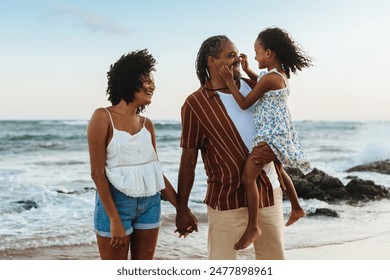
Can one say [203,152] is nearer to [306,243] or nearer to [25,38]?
[306,243]

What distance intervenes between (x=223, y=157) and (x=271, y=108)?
0.40 meters

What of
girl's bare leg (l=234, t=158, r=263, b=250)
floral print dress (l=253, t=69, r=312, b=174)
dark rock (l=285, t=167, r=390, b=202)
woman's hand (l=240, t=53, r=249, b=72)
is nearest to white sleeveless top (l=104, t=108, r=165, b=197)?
girl's bare leg (l=234, t=158, r=263, b=250)

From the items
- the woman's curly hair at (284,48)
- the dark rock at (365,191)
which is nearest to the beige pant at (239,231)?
the woman's curly hair at (284,48)

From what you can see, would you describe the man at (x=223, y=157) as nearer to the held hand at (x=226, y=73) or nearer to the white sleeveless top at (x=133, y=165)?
the held hand at (x=226, y=73)

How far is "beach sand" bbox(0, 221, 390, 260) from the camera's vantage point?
4.99 meters

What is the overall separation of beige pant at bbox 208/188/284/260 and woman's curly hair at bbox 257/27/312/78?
754 millimetres

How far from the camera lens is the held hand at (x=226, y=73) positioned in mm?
2670

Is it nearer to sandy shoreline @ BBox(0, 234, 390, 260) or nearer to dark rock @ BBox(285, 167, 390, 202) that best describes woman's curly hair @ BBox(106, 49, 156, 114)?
sandy shoreline @ BBox(0, 234, 390, 260)

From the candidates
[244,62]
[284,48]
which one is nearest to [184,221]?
[244,62]

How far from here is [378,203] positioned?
7.88 m

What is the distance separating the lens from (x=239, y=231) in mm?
2672

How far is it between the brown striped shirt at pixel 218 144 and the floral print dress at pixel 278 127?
0.14m

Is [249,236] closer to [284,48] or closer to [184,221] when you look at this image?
[184,221]
